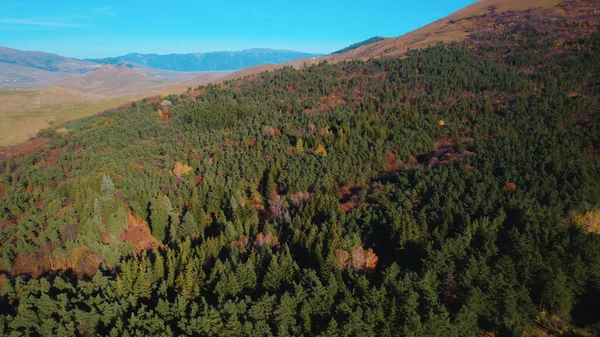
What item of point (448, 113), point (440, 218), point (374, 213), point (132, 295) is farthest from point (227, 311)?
point (448, 113)

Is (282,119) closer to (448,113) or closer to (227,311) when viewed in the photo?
(448,113)

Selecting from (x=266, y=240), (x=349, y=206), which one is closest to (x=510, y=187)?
(x=349, y=206)

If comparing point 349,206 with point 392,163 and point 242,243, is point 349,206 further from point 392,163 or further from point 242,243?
point 392,163

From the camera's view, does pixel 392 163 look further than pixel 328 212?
Yes

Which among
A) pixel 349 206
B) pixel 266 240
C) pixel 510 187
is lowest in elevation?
pixel 349 206

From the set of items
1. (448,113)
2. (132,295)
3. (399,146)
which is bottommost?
(132,295)

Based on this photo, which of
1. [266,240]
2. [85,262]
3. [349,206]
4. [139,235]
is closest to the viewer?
[266,240]
